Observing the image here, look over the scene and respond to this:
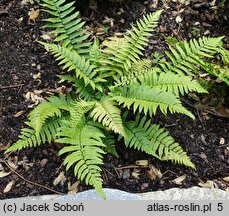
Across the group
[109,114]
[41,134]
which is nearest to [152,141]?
[109,114]

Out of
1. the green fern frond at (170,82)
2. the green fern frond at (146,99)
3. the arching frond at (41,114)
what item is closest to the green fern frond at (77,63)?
the green fern frond at (146,99)

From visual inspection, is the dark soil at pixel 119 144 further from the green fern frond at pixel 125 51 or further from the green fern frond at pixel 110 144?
the green fern frond at pixel 125 51

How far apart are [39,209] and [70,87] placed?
172cm

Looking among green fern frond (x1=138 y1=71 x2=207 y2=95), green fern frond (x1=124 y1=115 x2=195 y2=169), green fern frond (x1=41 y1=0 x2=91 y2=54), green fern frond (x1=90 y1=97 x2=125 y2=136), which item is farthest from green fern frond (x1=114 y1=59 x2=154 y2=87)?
green fern frond (x1=41 y1=0 x2=91 y2=54)

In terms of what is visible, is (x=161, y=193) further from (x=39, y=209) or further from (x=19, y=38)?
(x=19, y=38)

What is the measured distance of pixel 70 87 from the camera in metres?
5.15

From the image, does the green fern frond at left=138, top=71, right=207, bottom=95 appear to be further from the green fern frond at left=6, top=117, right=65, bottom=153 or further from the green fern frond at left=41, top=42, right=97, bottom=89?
the green fern frond at left=6, top=117, right=65, bottom=153

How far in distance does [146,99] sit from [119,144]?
748 mm

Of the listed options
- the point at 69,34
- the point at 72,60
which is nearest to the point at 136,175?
the point at 72,60

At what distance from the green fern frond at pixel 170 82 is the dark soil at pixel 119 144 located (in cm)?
64

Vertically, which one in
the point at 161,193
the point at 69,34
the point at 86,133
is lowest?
the point at 161,193

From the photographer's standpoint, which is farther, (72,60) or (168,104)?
(72,60)

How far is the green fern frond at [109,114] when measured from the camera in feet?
13.6

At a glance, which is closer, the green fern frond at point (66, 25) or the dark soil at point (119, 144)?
the dark soil at point (119, 144)
